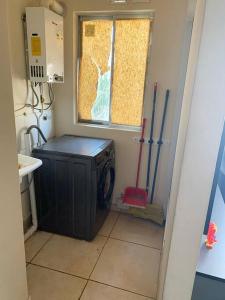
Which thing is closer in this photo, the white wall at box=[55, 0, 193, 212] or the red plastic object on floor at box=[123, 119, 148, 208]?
the white wall at box=[55, 0, 193, 212]

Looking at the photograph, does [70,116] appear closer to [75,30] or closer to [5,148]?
[75,30]

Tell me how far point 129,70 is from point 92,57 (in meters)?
0.46

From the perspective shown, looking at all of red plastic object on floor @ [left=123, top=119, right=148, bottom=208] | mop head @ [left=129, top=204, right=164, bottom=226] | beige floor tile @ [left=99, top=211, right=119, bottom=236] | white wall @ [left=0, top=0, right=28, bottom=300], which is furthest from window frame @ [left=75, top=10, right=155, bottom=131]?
white wall @ [left=0, top=0, right=28, bottom=300]

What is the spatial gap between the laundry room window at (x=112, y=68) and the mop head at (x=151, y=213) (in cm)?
102

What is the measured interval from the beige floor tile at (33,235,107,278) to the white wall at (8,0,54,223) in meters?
0.45

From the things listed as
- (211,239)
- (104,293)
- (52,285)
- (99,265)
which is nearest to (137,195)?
(99,265)

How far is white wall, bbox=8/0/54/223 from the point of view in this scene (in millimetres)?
1910

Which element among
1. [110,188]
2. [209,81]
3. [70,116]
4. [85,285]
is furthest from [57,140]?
[209,81]

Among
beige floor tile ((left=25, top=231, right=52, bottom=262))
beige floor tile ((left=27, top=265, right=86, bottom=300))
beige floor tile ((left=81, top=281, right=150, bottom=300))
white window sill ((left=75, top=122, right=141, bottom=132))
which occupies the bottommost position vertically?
beige floor tile ((left=25, top=231, right=52, bottom=262))

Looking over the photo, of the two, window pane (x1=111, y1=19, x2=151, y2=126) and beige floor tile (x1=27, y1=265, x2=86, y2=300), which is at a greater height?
window pane (x1=111, y1=19, x2=151, y2=126)

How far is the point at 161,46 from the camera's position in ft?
7.52

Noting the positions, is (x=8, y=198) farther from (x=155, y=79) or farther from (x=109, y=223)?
(x=155, y=79)

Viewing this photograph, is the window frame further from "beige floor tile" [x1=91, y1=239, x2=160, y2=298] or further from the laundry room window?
"beige floor tile" [x1=91, y1=239, x2=160, y2=298]

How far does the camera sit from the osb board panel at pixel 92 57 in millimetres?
2473
